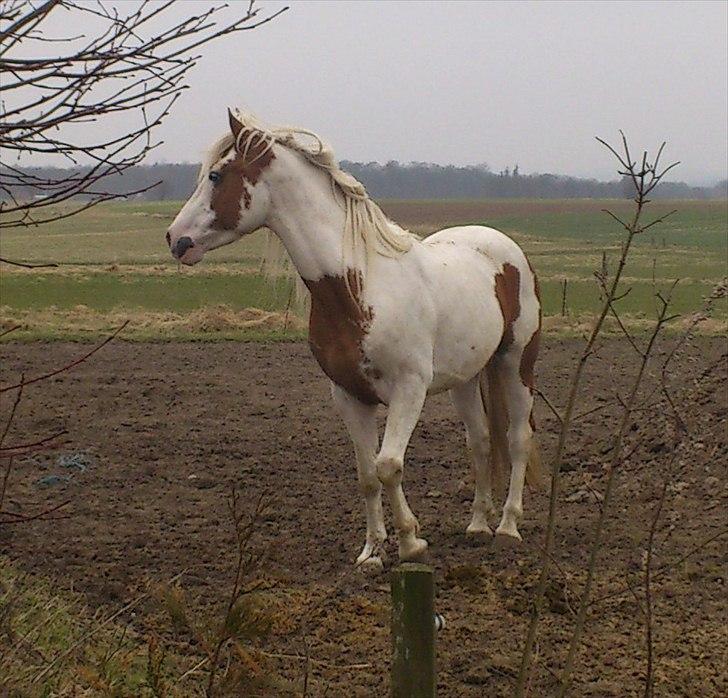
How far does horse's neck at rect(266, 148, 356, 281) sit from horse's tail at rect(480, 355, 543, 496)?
4.95 ft

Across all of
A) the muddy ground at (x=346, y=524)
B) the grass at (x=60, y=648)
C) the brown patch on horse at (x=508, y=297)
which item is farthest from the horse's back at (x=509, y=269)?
the grass at (x=60, y=648)

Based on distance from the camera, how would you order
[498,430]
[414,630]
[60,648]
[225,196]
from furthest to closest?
1. [498,430]
2. [225,196]
3. [60,648]
4. [414,630]

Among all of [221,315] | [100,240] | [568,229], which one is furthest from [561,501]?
[568,229]

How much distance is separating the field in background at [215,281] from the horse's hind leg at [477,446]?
3.94ft

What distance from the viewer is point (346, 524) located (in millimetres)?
5961

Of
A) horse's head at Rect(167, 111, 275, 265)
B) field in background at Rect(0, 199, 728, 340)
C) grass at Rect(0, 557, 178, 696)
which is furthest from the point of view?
field in background at Rect(0, 199, 728, 340)

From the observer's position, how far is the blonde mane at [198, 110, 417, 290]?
4520 mm

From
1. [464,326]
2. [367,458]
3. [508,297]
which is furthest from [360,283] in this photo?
[508,297]

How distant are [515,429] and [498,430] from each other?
13 cm

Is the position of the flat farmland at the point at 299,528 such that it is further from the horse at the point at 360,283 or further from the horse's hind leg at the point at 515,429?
the horse at the point at 360,283

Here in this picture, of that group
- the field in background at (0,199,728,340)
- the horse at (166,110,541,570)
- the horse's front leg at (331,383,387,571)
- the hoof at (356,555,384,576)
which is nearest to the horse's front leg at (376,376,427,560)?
the horse at (166,110,541,570)

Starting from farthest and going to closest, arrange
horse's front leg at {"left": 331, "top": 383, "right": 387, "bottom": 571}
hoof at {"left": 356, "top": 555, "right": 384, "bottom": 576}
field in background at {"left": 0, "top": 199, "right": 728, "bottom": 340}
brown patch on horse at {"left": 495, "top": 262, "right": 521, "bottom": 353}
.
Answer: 1. field in background at {"left": 0, "top": 199, "right": 728, "bottom": 340}
2. brown patch on horse at {"left": 495, "top": 262, "right": 521, "bottom": 353}
3. hoof at {"left": 356, "top": 555, "right": 384, "bottom": 576}
4. horse's front leg at {"left": 331, "top": 383, "right": 387, "bottom": 571}

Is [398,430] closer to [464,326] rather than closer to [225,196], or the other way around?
[464,326]

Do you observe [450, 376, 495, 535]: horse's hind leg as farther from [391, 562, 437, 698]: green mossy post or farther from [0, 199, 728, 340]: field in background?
[391, 562, 437, 698]: green mossy post
